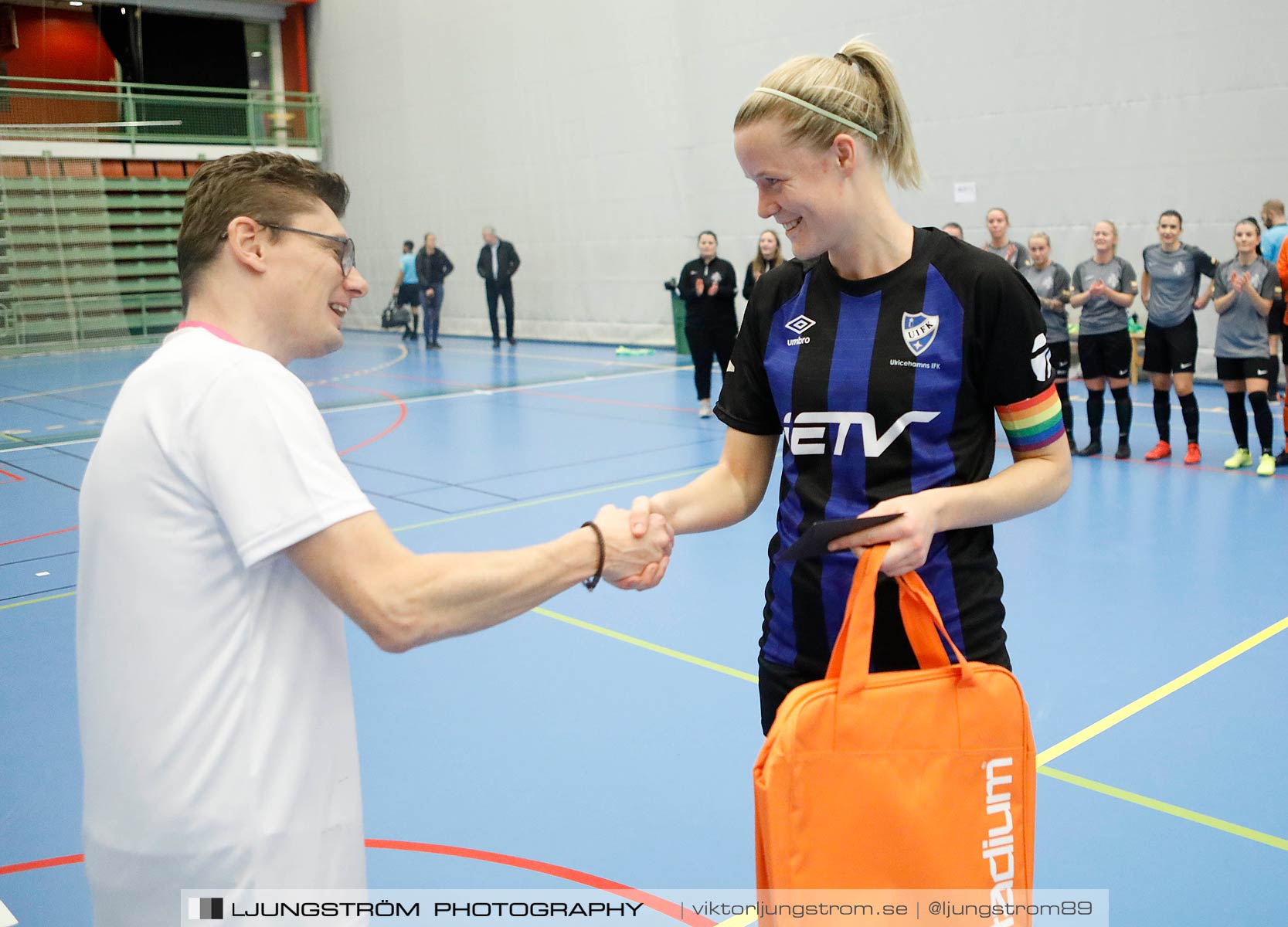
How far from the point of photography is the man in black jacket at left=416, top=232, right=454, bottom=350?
20734 millimetres

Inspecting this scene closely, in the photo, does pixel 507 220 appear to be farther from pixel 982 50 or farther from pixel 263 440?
pixel 263 440

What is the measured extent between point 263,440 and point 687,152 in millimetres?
17133

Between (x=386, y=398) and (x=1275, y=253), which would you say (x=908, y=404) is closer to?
(x=1275, y=253)

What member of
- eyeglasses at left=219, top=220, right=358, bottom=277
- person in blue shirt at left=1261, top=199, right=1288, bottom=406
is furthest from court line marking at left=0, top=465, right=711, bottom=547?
eyeglasses at left=219, top=220, right=358, bottom=277

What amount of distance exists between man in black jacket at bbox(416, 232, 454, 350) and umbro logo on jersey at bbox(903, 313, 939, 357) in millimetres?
19253

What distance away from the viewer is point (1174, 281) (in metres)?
9.02

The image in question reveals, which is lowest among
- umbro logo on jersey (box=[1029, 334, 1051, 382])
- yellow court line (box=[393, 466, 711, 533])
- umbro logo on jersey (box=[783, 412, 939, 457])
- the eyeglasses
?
yellow court line (box=[393, 466, 711, 533])

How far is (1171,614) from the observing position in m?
5.47

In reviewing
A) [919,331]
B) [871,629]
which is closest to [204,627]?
[871,629]

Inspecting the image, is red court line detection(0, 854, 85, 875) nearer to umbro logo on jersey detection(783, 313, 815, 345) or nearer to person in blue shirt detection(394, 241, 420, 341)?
umbro logo on jersey detection(783, 313, 815, 345)

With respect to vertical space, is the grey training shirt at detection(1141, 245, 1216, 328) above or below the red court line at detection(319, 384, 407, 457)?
above

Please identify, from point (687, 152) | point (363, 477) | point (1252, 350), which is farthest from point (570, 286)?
point (1252, 350)

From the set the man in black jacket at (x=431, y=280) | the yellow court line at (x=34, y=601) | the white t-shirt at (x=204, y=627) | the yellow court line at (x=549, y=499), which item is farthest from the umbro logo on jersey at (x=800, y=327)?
the man in black jacket at (x=431, y=280)

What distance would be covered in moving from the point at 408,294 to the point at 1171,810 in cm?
1996
